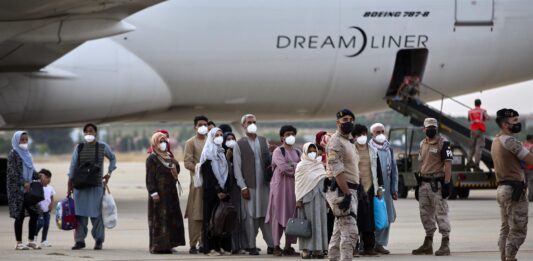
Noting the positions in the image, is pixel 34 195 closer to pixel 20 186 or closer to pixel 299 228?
pixel 20 186

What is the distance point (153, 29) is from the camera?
24.1m

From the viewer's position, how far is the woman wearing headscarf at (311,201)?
15148mm

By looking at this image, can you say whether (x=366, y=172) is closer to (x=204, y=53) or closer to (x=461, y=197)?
(x=204, y=53)

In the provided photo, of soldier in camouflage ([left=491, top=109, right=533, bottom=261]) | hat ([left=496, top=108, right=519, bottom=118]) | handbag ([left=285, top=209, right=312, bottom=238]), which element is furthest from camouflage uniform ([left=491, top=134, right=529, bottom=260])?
handbag ([left=285, top=209, right=312, bottom=238])

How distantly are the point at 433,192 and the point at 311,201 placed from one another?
5.36ft

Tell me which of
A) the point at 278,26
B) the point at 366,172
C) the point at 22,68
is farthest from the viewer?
the point at 278,26

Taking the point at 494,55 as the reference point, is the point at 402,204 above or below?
below

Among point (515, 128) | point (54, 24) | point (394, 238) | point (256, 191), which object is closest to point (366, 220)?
point (256, 191)

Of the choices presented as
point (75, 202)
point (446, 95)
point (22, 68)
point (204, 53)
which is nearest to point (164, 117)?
point (204, 53)

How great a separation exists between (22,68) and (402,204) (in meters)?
7.84

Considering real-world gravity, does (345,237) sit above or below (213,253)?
above

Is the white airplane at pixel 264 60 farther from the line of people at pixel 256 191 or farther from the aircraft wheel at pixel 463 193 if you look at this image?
the line of people at pixel 256 191

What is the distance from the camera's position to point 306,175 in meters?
15.2

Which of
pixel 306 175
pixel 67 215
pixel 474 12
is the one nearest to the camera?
pixel 306 175
